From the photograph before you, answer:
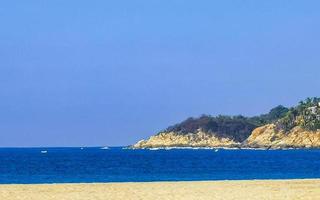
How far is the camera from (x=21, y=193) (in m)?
33.9

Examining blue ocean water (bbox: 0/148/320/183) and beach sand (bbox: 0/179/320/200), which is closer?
beach sand (bbox: 0/179/320/200)

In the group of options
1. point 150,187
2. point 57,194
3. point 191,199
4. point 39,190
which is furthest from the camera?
point 150,187

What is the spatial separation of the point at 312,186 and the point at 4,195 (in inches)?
565

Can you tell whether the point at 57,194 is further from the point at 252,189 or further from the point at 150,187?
the point at 252,189

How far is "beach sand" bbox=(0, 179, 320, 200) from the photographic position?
31750 millimetres

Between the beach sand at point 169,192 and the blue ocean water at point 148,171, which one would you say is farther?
the blue ocean water at point 148,171

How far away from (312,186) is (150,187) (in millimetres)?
7808

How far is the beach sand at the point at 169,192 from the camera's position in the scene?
31.8 m

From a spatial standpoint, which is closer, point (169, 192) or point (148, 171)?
point (169, 192)

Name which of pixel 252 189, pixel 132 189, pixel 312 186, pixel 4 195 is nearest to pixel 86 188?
pixel 132 189

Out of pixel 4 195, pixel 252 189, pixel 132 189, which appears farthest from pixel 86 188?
pixel 252 189

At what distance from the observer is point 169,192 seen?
1362 inches

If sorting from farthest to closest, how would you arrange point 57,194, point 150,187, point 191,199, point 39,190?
point 150,187 → point 39,190 → point 57,194 → point 191,199

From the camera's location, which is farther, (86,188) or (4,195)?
(86,188)
